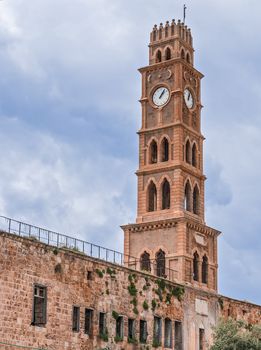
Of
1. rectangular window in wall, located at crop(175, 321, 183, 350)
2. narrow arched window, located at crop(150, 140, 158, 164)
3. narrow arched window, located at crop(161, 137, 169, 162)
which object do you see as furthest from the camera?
narrow arched window, located at crop(150, 140, 158, 164)

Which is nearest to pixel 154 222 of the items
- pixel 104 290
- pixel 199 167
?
pixel 199 167

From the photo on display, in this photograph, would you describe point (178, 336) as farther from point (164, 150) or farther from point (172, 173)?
point (164, 150)

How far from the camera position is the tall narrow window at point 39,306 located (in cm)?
4172

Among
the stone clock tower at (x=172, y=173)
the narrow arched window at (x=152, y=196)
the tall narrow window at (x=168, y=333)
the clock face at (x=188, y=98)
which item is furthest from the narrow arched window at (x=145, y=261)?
the clock face at (x=188, y=98)

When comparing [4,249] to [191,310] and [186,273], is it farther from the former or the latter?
[186,273]

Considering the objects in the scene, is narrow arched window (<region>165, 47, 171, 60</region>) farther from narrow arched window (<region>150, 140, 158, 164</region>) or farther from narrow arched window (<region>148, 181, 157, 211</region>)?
narrow arched window (<region>148, 181, 157, 211</region>)

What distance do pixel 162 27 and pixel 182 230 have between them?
18.7 m

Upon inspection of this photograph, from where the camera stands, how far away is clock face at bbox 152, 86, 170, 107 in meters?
65.8

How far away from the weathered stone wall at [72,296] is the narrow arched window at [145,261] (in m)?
7.79

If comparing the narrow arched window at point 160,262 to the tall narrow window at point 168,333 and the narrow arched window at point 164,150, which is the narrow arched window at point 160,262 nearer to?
the narrow arched window at point 164,150

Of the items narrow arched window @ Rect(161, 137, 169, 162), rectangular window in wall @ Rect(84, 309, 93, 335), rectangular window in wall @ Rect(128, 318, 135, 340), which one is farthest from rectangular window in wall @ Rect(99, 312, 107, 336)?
narrow arched window @ Rect(161, 137, 169, 162)

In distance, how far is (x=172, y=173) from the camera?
63.4 m

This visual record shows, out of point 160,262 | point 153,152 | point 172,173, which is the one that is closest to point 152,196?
point 172,173

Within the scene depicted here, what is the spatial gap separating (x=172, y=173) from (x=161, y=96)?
6.91 meters
